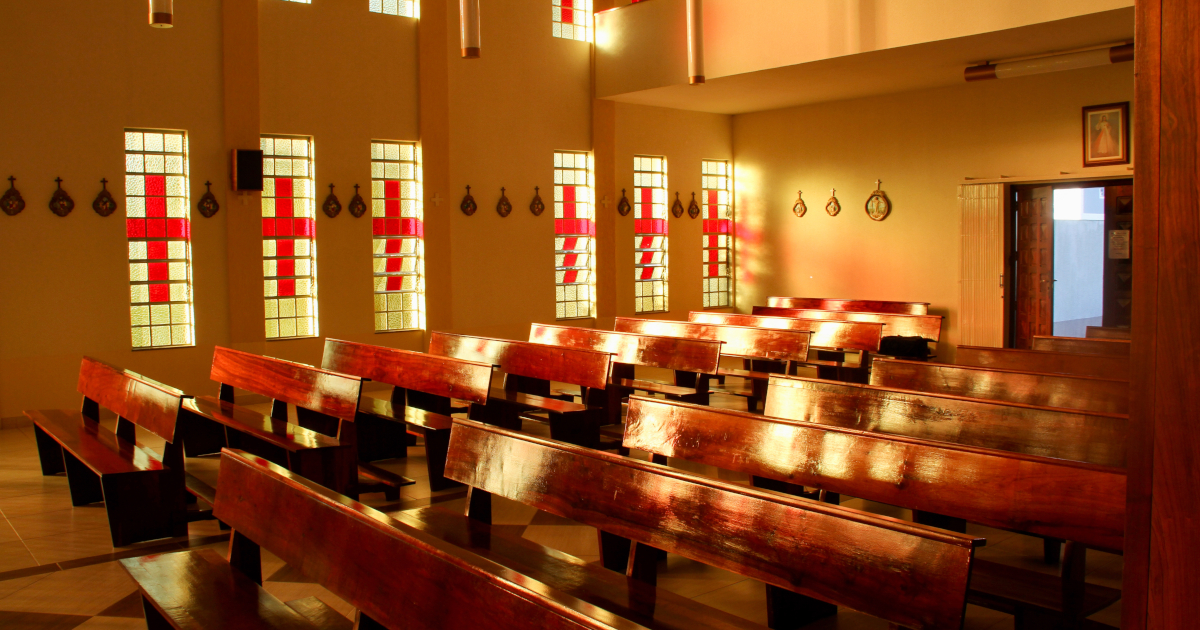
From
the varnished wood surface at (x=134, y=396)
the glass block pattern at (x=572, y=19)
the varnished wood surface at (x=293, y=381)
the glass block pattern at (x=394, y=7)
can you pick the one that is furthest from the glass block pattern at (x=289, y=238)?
the glass block pattern at (x=572, y=19)

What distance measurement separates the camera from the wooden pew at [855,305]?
35.5 ft

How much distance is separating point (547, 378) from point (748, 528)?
350 centimetres

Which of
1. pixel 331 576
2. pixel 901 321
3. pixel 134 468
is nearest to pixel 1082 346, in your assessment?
pixel 901 321

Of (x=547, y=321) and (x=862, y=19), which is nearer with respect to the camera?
(x=862, y=19)

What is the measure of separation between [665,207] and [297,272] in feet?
16.9

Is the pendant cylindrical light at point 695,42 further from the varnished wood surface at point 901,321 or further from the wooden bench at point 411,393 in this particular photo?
the wooden bench at point 411,393

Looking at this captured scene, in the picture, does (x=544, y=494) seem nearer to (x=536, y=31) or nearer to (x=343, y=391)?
(x=343, y=391)

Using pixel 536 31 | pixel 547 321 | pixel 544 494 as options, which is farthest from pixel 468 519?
pixel 536 31

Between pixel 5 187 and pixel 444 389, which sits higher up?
pixel 5 187

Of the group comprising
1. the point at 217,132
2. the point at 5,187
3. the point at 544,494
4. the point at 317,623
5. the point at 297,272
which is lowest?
the point at 317,623

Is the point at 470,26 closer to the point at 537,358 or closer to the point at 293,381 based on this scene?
the point at 537,358

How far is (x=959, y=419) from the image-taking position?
11.9 ft

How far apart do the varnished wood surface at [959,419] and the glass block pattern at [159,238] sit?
21.6 feet

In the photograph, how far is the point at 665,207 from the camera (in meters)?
12.4
